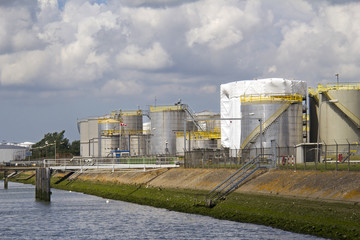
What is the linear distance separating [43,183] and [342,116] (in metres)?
39.0

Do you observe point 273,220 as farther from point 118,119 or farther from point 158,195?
point 118,119

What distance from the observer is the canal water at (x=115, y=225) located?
39.7m

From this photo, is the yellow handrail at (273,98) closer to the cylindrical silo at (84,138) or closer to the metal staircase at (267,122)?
the metal staircase at (267,122)

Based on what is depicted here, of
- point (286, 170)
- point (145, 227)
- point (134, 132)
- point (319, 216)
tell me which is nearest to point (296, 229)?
point (319, 216)

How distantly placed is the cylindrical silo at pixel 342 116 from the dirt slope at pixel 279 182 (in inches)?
824

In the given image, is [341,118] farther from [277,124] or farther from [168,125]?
[168,125]

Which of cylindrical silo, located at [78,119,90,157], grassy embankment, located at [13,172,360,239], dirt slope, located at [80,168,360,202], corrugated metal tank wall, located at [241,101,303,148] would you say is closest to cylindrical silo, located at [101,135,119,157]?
cylindrical silo, located at [78,119,90,157]

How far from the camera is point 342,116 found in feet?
282

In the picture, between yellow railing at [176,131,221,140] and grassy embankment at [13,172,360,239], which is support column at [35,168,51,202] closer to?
grassy embankment at [13,172,360,239]

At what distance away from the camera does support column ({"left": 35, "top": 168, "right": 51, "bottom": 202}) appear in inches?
2810

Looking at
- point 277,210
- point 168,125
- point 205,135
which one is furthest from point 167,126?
point 277,210

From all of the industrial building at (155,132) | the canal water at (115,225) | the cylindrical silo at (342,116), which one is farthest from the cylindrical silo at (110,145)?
the canal water at (115,225)

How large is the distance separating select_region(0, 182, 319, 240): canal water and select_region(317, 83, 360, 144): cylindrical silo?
3466 centimetres

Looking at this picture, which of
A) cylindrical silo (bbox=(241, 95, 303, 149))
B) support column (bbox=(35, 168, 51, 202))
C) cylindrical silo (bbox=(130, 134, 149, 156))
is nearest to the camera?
support column (bbox=(35, 168, 51, 202))
